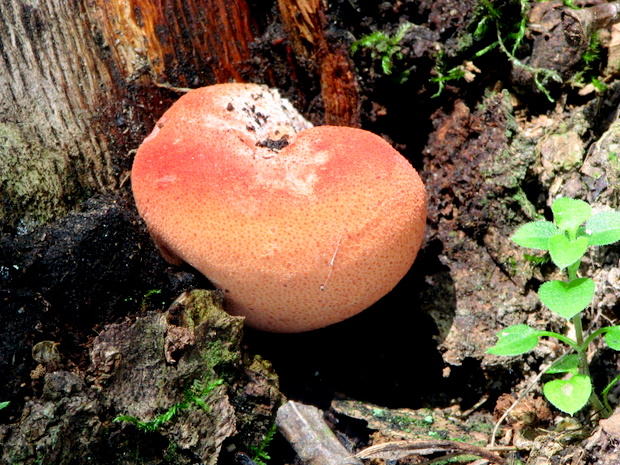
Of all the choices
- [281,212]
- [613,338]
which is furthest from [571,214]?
[281,212]

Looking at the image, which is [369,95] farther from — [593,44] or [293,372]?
[293,372]

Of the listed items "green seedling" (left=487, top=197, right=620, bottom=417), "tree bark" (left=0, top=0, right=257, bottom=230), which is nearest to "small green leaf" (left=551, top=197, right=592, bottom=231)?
"green seedling" (left=487, top=197, right=620, bottom=417)

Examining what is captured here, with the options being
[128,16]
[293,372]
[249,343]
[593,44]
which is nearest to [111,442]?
[249,343]

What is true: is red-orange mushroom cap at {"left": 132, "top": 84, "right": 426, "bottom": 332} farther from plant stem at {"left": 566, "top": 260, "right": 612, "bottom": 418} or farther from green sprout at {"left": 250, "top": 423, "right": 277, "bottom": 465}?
plant stem at {"left": 566, "top": 260, "right": 612, "bottom": 418}

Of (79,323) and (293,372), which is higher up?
(79,323)

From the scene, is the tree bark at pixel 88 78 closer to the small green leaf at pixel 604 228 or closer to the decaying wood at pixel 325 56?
the decaying wood at pixel 325 56

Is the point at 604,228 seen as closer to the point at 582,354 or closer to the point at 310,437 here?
the point at 582,354

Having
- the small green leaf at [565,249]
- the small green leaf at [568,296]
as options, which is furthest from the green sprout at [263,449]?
the small green leaf at [565,249]
